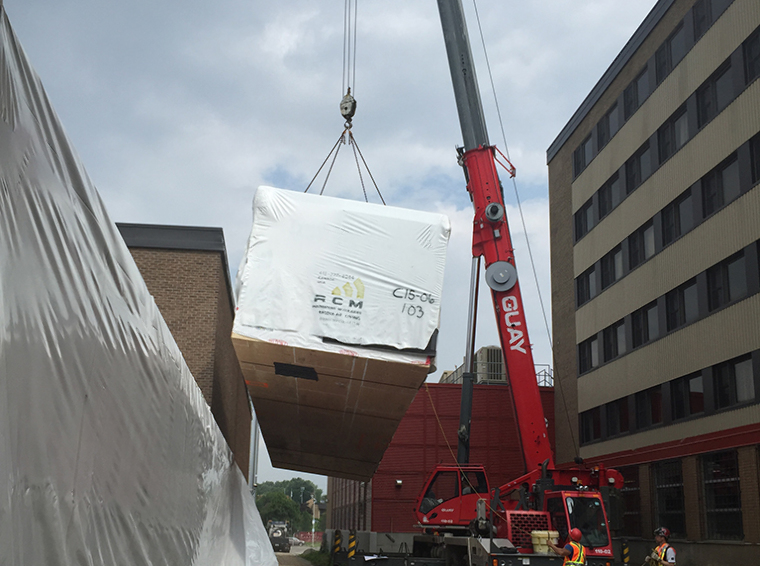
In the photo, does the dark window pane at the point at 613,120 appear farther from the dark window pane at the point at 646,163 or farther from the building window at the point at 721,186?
the building window at the point at 721,186

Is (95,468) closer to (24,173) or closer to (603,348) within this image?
(24,173)

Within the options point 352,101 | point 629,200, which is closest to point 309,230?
point 352,101

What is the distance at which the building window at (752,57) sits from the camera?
1756 cm

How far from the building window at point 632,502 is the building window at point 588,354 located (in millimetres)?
4774

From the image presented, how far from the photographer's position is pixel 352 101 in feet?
45.3

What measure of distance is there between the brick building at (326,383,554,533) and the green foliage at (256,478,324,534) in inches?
1226

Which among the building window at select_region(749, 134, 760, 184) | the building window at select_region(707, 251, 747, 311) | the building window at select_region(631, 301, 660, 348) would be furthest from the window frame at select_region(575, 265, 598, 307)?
the building window at select_region(749, 134, 760, 184)

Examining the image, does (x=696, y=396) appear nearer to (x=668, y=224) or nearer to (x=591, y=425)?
(x=668, y=224)

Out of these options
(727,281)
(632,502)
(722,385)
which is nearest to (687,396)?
(722,385)

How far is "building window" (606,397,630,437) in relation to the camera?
80.5ft

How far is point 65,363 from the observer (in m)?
3.24

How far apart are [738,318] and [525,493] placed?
27.7 feet

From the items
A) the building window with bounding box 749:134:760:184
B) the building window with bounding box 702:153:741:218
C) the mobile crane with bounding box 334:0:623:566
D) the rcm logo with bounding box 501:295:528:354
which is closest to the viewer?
the mobile crane with bounding box 334:0:623:566

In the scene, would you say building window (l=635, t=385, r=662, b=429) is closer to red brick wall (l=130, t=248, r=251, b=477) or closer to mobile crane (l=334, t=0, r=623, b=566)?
mobile crane (l=334, t=0, r=623, b=566)
